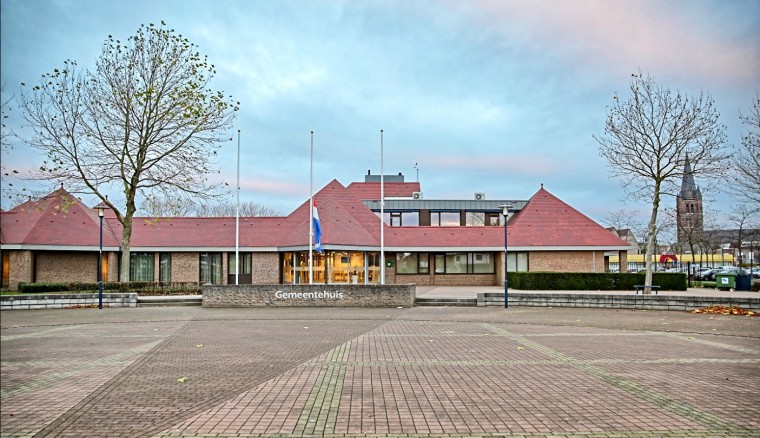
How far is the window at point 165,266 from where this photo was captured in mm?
35250

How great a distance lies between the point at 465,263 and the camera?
38.1m

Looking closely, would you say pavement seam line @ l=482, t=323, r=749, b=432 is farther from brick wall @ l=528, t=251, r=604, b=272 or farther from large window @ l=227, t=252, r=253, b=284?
large window @ l=227, t=252, r=253, b=284

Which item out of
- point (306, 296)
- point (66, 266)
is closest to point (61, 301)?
point (306, 296)

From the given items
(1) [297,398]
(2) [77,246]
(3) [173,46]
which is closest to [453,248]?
(3) [173,46]

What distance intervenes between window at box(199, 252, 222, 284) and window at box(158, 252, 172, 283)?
2052mm

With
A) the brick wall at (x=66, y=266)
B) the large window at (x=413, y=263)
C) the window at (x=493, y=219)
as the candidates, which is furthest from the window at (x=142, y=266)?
the window at (x=493, y=219)

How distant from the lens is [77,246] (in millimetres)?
32156

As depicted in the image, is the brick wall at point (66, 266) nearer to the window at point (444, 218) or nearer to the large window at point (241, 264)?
the large window at point (241, 264)

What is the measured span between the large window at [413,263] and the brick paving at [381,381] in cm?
2196

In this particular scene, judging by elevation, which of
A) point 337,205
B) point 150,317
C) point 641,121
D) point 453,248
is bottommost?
point 150,317

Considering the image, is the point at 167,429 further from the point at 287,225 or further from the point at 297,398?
the point at 287,225

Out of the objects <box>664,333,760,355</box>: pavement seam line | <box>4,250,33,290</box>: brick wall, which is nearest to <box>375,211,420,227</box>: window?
<box>4,250,33,290</box>: brick wall

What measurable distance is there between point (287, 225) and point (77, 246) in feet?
42.2

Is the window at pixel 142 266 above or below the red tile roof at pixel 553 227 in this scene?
below
